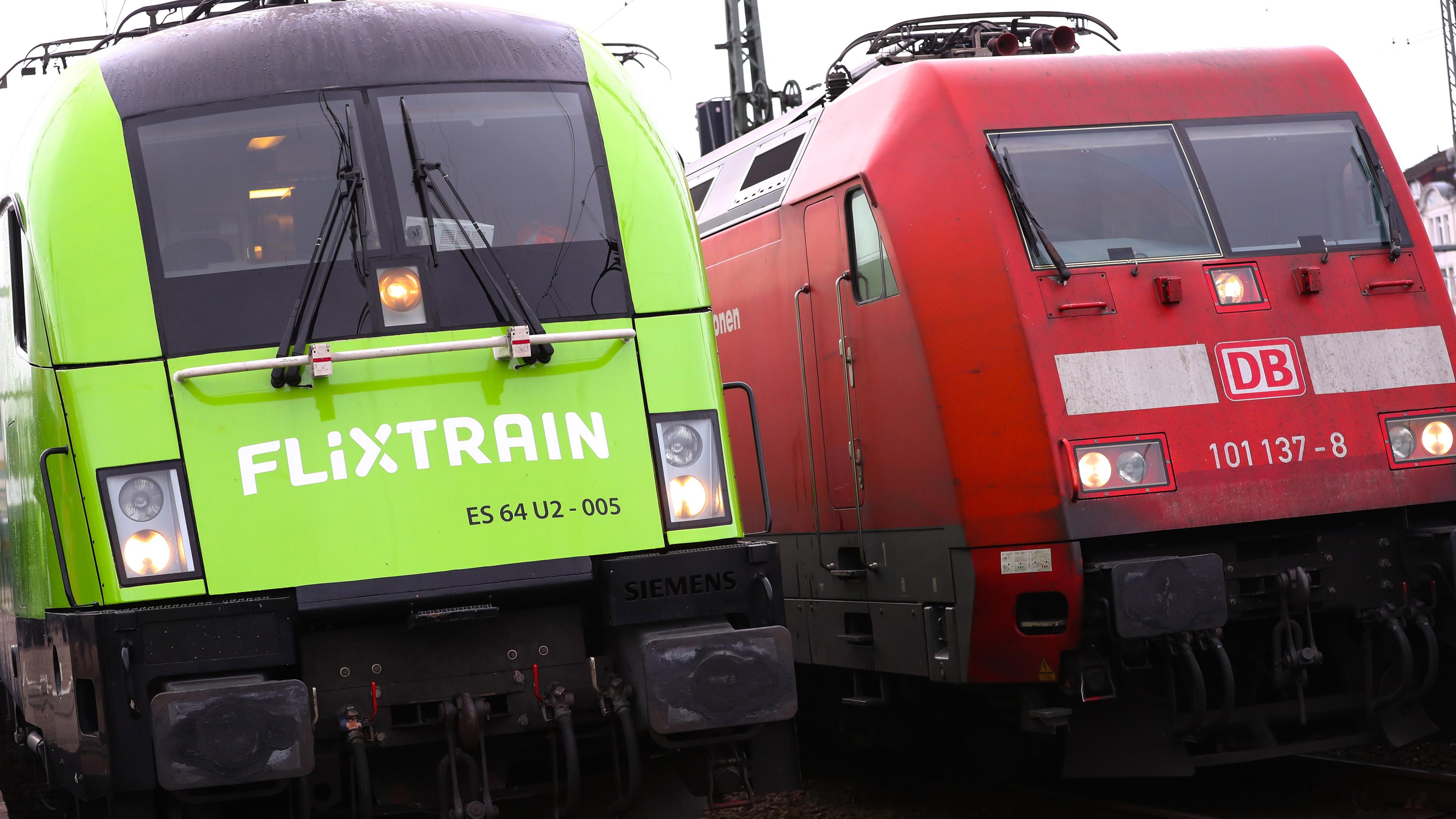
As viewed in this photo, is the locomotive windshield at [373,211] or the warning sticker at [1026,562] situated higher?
the locomotive windshield at [373,211]

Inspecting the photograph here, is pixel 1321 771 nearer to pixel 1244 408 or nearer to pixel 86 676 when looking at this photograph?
pixel 1244 408

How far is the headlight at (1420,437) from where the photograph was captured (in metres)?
6.38

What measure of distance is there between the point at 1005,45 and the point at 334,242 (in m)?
3.66

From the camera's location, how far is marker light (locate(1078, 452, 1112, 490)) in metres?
6.01

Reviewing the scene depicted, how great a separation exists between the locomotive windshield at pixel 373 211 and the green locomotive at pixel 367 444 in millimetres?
11

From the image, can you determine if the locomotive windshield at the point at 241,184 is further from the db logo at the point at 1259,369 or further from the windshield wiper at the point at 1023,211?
the db logo at the point at 1259,369

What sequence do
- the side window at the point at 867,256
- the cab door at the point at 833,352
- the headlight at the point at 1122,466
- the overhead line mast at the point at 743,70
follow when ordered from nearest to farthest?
the headlight at the point at 1122,466 < the side window at the point at 867,256 < the cab door at the point at 833,352 < the overhead line mast at the point at 743,70

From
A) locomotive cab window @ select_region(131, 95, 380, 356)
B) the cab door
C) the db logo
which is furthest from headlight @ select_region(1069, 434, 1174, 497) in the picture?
locomotive cab window @ select_region(131, 95, 380, 356)

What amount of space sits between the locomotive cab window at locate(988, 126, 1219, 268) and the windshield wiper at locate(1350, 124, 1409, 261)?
821 millimetres

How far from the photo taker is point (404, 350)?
484cm

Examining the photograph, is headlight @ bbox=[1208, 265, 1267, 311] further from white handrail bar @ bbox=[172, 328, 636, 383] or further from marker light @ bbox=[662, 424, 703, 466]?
white handrail bar @ bbox=[172, 328, 636, 383]

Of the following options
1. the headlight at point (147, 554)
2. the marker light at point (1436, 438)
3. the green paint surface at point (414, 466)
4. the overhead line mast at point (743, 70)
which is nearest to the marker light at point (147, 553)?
the headlight at point (147, 554)

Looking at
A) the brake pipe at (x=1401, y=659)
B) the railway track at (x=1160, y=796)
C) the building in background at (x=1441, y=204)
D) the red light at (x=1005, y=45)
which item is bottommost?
the railway track at (x=1160, y=796)

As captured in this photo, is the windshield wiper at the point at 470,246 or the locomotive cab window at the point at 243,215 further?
the windshield wiper at the point at 470,246
